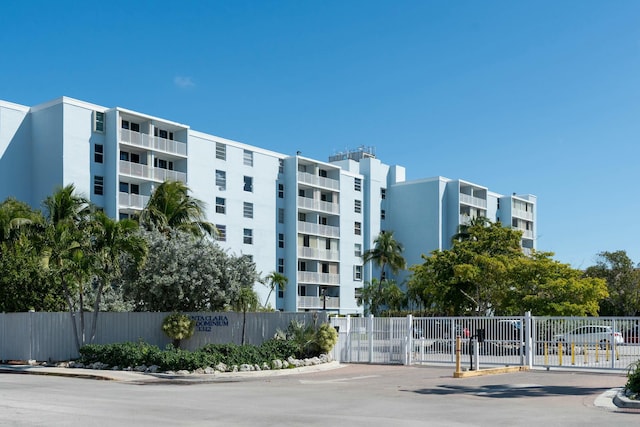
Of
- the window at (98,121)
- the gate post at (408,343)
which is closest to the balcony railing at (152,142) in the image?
the window at (98,121)

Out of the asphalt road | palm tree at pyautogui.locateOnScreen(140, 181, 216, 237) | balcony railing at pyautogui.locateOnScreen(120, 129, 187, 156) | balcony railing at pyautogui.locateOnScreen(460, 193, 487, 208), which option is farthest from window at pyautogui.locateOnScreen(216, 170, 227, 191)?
the asphalt road

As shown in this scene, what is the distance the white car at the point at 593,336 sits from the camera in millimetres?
25781

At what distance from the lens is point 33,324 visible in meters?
31.5

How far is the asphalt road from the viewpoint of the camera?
13.7 metres

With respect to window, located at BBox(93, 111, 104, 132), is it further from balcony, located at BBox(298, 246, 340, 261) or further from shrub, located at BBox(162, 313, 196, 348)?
shrub, located at BBox(162, 313, 196, 348)

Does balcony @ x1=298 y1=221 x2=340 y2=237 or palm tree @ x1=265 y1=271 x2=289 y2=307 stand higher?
balcony @ x1=298 y1=221 x2=340 y2=237

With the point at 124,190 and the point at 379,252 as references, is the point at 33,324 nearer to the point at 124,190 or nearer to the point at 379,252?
the point at 124,190

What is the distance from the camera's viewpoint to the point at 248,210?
67.5 m

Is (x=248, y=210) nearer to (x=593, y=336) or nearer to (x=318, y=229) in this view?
(x=318, y=229)

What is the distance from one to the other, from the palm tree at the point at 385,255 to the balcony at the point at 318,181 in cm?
692

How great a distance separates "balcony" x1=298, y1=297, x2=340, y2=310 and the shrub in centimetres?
4054

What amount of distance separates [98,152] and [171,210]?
51.6 ft

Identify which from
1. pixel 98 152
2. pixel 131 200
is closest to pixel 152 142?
pixel 98 152

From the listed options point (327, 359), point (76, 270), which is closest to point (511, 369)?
point (327, 359)
